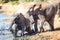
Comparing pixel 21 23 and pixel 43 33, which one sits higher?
pixel 21 23

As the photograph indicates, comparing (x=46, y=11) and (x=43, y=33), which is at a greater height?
(x=46, y=11)

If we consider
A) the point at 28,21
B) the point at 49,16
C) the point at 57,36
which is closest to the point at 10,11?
the point at 28,21

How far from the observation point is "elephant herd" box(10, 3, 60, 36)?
6.55 feet

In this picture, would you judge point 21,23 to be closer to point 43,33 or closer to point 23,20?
point 23,20

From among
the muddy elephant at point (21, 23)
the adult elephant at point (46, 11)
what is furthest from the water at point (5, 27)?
the adult elephant at point (46, 11)

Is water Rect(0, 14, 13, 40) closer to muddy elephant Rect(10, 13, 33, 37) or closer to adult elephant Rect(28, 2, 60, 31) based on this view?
muddy elephant Rect(10, 13, 33, 37)

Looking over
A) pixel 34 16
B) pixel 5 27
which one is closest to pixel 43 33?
pixel 34 16

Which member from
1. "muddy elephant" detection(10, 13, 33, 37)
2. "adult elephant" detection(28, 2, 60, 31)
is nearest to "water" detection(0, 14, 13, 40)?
"muddy elephant" detection(10, 13, 33, 37)

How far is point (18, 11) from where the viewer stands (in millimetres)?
2008

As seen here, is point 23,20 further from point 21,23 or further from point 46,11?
point 46,11

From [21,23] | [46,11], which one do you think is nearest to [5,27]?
[21,23]

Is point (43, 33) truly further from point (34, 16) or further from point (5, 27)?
point (5, 27)

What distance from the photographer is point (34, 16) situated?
6.60 ft

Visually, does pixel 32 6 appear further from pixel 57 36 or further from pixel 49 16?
pixel 57 36
